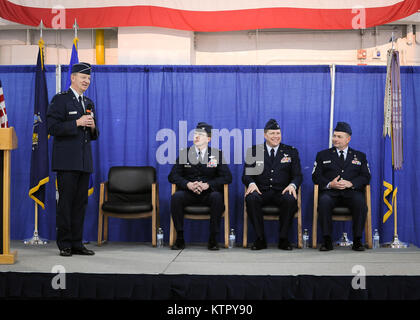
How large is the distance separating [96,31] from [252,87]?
2955 mm

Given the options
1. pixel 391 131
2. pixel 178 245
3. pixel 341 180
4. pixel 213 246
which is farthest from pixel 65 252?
pixel 391 131

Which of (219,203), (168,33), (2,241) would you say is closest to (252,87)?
(219,203)

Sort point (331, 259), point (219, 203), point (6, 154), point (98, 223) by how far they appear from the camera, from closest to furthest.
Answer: point (6, 154) → point (331, 259) → point (219, 203) → point (98, 223)

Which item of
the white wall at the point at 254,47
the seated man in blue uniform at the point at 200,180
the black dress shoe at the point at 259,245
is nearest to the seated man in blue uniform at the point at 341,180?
the black dress shoe at the point at 259,245

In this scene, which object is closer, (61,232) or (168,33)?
(61,232)

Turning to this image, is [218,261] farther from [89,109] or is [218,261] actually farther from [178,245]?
[89,109]

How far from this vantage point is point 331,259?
13.7ft

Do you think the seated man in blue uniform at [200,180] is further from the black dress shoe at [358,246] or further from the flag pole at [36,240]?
the flag pole at [36,240]

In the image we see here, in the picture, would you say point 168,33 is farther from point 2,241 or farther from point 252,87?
point 2,241

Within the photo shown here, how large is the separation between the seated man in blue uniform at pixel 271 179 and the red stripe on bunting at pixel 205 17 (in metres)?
2.12

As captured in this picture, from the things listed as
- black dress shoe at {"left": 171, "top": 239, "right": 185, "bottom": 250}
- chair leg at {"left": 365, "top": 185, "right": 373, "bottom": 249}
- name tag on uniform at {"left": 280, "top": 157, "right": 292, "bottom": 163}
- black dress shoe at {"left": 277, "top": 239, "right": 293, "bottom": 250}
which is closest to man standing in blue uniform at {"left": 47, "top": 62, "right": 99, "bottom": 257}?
black dress shoe at {"left": 171, "top": 239, "right": 185, "bottom": 250}
